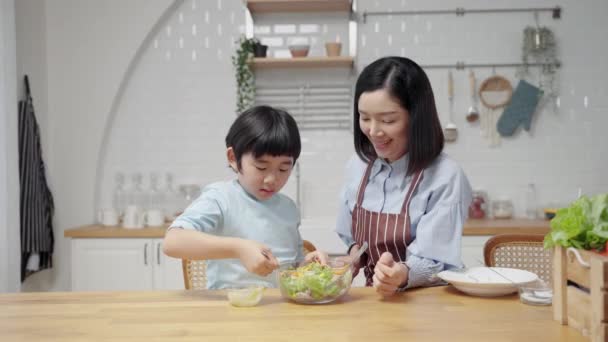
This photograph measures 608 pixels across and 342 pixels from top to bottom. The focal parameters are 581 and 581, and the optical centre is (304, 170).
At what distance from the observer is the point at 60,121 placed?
4.05 meters

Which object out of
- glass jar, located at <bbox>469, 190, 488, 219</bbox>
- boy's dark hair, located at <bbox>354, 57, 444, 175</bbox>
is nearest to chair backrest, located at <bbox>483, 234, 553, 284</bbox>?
boy's dark hair, located at <bbox>354, 57, 444, 175</bbox>

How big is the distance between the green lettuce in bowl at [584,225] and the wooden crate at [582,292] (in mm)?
27

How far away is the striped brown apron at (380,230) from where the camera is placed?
5.76 ft

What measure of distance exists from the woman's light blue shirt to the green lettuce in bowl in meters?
0.41

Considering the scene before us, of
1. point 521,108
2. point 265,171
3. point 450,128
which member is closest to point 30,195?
point 265,171

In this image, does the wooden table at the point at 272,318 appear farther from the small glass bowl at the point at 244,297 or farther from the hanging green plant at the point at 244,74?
the hanging green plant at the point at 244,74

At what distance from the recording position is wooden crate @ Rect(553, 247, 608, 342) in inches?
42.9

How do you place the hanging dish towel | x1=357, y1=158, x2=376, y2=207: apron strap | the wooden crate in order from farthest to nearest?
the hanging dish towel < x1=357, y1=158, x2=376, y2=207: apron strap < the wooden crate

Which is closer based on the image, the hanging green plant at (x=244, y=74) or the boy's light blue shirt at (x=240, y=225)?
the boy's light blue shirt at (x=240, y=225)

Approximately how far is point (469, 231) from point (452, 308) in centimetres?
213

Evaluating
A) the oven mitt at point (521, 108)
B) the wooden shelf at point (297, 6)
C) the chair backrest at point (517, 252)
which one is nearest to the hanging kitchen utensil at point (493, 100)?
the oven mitt at point (521, 108)

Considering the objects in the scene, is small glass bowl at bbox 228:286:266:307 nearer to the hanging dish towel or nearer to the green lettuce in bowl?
the green lettuce in bowl

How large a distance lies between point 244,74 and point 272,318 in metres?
2.87

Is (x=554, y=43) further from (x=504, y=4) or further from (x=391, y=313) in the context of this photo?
(x=391, y=313)
